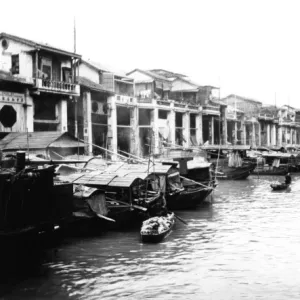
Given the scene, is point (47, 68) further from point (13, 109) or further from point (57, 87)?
point (13, 109)

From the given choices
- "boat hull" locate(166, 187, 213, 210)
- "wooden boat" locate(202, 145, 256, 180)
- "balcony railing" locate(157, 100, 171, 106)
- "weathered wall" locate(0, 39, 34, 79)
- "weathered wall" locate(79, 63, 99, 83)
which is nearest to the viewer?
"boat hull" locate(166, 187, 213, 210)

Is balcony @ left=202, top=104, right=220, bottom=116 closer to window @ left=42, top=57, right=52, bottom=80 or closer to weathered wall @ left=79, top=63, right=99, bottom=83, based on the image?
weathered wall @ left=79, top=63, right=99, bottom=83

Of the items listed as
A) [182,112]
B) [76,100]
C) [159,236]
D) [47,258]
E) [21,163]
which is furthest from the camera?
[182,112]

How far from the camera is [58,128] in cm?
3281

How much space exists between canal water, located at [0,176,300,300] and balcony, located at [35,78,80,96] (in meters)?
15.7

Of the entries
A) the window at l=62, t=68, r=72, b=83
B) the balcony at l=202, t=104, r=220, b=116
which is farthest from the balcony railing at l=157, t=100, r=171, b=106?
the window at l=62, t=68, r=72, b=83

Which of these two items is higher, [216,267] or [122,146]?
[122,146]

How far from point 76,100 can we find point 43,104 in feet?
12.3

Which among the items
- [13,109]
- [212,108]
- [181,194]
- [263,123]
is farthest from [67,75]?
[263,123]

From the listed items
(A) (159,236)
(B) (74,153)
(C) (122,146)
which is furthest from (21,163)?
(C) (122,146)

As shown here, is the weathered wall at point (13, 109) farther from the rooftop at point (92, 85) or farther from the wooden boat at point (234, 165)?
the wooden boat at point (234, 165)

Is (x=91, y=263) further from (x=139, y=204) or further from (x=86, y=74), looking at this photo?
(x=86, y=74)

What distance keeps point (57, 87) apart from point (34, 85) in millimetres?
2127

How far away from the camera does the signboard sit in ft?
90.8
